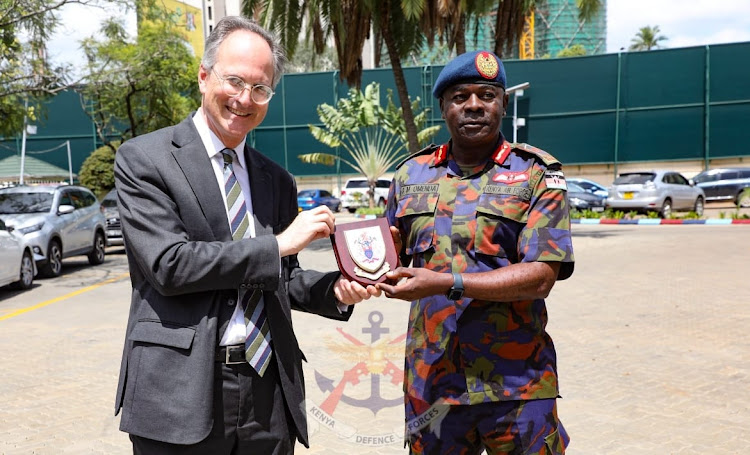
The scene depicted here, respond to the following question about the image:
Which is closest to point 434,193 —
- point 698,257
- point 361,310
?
point 361,310

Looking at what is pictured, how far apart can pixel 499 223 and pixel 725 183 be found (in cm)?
2543

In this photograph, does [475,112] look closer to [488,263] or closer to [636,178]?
[488,263]

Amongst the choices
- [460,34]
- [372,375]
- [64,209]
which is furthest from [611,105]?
[372,375]

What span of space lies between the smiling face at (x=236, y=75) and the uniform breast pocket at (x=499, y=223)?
32.9 inches

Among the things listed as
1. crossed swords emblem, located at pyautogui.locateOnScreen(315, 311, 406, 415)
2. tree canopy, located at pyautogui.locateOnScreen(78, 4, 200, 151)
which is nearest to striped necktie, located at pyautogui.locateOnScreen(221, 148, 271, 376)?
crossed swords emblem, located at pyautogui.locateOnScreen(315, 311, 406, 415)

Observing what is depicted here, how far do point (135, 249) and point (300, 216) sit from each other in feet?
1.60

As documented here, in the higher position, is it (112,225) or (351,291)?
(351,291)

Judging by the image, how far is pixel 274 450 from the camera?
6.81ft

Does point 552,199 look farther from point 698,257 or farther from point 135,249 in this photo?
point 698,257

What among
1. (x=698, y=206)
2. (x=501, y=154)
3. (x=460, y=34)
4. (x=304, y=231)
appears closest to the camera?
(x=304, y=231)

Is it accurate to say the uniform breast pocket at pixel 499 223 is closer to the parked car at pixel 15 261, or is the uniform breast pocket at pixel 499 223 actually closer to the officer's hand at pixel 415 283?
the officer's hand at pixel 415 283

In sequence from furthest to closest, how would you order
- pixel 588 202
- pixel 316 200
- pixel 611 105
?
pixel 611 105
pixel 316 200
pixel 588 202

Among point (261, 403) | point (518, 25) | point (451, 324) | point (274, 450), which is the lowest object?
point (274, 450)

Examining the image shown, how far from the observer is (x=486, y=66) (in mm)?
2248
